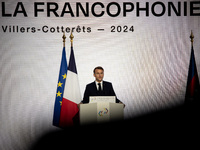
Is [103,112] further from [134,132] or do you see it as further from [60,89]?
[60,89]

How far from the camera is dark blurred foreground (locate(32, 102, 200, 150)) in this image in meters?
4.93

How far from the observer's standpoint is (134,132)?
16.5 ft

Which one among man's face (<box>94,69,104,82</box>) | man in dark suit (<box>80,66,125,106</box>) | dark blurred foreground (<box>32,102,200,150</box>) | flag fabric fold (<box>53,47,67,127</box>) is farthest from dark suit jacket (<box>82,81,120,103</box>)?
dark blurred foreground (<box>32,102,200,150</box>)

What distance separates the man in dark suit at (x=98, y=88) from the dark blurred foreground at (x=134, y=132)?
609 millimetres


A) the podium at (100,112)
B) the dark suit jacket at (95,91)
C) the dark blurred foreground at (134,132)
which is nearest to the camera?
the podium at (100,112)

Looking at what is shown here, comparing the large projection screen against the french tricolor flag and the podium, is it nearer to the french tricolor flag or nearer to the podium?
the french tricolor flag

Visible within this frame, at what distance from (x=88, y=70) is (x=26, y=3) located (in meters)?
1.89

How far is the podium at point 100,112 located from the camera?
4.46 metres

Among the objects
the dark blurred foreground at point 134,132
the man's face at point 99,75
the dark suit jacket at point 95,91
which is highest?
the man's face at point 99,75

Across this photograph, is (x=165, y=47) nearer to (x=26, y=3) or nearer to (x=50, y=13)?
(x=50, y=13)

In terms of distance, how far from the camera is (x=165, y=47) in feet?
17.2

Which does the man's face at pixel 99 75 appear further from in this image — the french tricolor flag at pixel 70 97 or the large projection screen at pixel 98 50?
the french tricolor flag at pixel 70 97

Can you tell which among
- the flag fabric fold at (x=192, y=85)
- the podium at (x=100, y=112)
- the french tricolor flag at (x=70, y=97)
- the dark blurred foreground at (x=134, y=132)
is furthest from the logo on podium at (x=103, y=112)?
the flag fabric fold at (x=192, y=85)

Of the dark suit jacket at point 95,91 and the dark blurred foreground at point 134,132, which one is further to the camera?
the dark suit jacket at point 95,91
